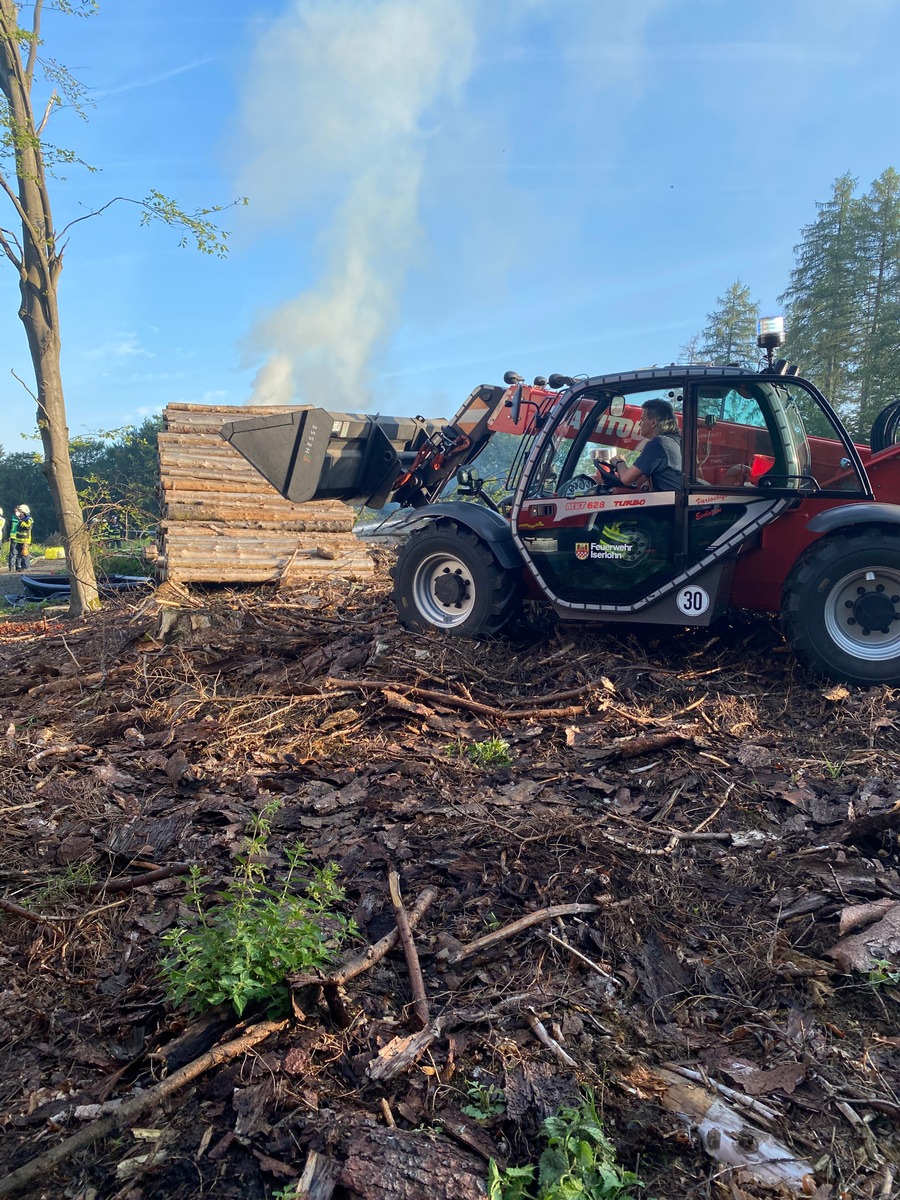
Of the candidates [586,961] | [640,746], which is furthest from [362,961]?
[640,746]

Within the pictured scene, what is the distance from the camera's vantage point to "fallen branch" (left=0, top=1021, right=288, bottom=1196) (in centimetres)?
229

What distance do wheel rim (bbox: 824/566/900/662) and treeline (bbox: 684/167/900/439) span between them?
2322cm

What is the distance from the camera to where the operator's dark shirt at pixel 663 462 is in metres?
6.36

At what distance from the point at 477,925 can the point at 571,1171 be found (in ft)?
4.01

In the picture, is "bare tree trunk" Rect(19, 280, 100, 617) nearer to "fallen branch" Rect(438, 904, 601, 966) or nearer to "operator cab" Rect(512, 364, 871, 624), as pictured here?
"operator cab" Rect(512, 364, 871, 624)

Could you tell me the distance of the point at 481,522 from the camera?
290 inches

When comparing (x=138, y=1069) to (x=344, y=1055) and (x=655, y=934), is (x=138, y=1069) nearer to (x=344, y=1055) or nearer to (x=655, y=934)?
(x=344, y=1055)

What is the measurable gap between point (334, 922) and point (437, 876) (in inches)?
24.7

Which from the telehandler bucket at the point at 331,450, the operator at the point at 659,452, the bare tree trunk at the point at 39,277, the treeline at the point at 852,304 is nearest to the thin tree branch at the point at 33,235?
the bare tree trunk at the point at 39,277

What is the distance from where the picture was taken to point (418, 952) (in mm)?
3242

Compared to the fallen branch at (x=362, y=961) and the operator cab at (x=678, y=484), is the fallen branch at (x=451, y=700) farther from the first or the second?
the fallen branch at (x=362, y=961)

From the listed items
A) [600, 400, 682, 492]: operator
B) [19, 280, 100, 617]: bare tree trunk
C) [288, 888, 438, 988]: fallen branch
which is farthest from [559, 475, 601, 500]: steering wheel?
[19, 280, 100, 617]: bare tree trunk

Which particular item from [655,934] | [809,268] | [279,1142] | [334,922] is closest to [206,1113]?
[279,1142]

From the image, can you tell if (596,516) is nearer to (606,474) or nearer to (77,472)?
(606,474)
